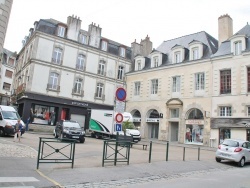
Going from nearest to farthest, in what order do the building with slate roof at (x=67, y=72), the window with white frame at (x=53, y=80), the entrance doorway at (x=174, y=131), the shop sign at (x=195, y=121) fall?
the shop sign at (x=195, y=121) → the building with slate roof at (x=67, y=72) → the entrance doorway at (x=174, y=131) → the window with white frame at (x=53, y=80)

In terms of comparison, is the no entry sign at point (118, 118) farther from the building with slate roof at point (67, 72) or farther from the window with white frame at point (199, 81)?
the building with slate roof at point (67, 72)

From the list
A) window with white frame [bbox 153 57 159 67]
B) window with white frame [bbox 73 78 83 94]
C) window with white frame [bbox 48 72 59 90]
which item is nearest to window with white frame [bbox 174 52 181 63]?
window with white frame [bbox 153 57 159 67]

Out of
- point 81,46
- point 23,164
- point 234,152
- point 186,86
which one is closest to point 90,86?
point 81,46

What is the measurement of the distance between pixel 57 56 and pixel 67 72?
214 cm

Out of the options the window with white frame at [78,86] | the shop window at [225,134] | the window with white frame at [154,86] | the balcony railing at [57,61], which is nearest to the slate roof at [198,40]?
the window with white frame at [154,86]

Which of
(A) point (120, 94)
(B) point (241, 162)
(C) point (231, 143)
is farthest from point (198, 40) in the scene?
(A) point (120, 94)

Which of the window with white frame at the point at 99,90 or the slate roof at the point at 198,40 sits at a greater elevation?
the slate roof at the point at 198,40

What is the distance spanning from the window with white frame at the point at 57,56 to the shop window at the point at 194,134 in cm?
1625

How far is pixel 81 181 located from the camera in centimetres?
691

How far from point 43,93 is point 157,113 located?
43.0 feet

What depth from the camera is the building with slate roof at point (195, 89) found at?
76.2 ft

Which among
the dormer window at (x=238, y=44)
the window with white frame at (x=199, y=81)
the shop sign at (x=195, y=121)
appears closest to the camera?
the dormer window at (x=238, y=44)

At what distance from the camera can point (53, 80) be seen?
95.3 feet

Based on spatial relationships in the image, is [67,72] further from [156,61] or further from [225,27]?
[225,27]
